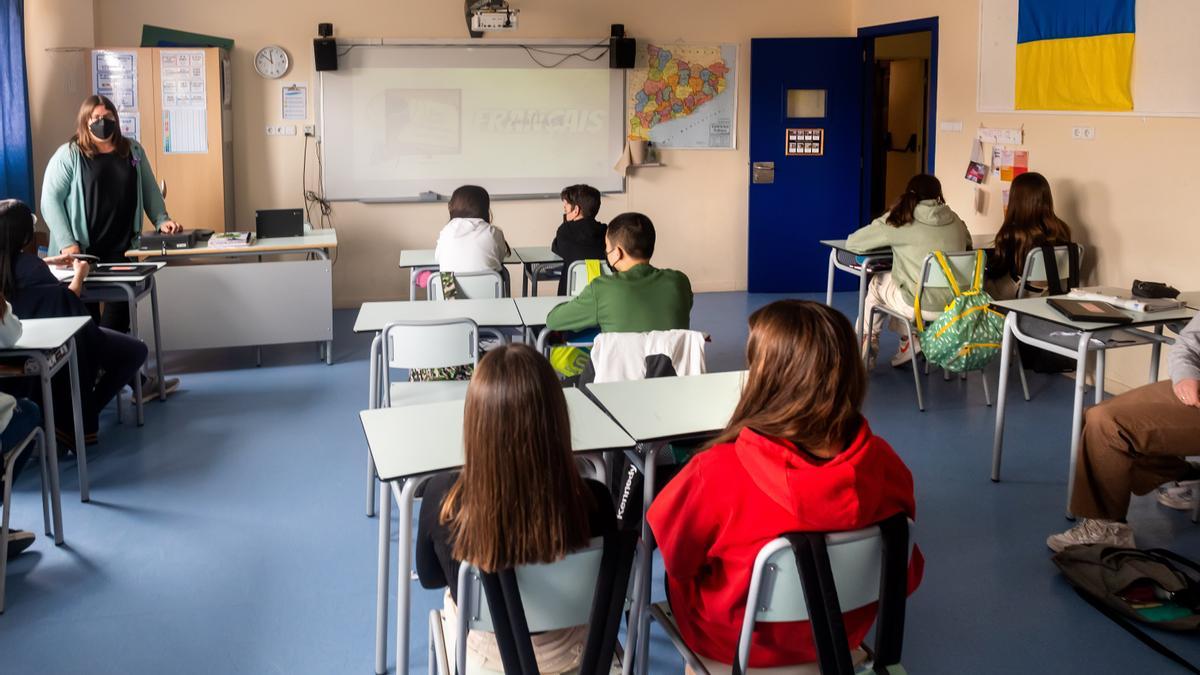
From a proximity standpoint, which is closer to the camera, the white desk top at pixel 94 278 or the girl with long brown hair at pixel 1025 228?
the white desk top at pixel 94 278

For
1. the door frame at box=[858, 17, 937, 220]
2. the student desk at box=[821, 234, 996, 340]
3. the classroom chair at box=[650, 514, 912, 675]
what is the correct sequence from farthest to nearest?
the door frame at box=[858, 17, 937, 220] → the student desk at box=[821, 234, 996, 340] → the classroom chair at box=[650, 514, 912, 675]

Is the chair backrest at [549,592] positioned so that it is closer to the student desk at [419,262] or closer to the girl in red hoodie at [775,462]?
the girl in red hoodie at [775,462]

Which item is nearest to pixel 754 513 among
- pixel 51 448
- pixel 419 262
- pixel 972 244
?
pixel 51 448

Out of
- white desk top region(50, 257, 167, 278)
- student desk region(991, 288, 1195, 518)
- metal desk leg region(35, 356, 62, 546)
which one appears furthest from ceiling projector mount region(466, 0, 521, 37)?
metal desk leg region(35, 356, 62, 546)

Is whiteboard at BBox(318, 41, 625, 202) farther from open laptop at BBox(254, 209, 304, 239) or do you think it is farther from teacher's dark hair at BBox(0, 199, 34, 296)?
teacher's dark hair at BBox(0, 199, 34, 296)

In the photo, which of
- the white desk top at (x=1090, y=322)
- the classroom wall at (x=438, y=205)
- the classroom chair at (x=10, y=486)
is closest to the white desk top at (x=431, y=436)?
the classroom chair at (x=10, y=486)

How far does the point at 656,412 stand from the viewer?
285 centimetres

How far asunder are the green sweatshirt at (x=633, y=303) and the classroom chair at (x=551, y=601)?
1.76 metres

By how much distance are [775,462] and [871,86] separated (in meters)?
6.91

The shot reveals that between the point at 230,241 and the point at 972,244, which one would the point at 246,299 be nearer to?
the point at 230,241

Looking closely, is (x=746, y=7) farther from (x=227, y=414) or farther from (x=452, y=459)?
(x=452, y=459)

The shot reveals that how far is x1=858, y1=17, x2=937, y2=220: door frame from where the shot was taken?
23.8ft

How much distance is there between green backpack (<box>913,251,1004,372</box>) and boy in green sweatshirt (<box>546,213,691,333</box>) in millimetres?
1681

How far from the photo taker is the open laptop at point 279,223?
250 inches
